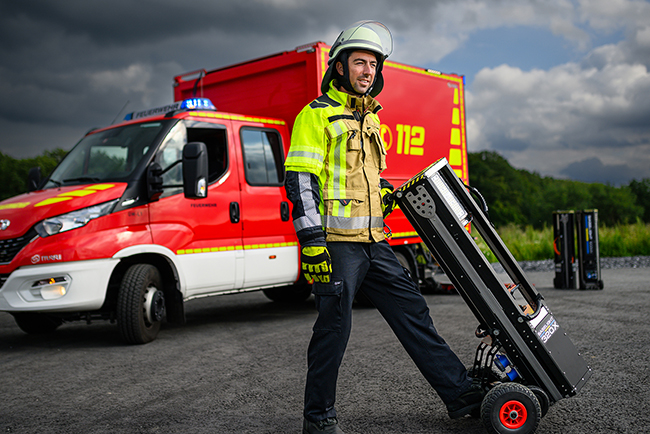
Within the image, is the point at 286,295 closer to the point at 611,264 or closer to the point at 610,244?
the point at 611,264

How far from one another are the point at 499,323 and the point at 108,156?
4.59 meters

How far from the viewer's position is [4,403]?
4074 mm

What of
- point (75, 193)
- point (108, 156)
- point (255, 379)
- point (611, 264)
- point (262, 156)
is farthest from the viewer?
point (611, 264)

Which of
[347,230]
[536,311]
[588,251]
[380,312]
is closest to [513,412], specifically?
[536,311]

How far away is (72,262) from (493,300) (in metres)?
3.82

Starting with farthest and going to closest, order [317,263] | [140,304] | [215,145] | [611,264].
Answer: [611,264] < [215,145] < [140,304] < [317,263]

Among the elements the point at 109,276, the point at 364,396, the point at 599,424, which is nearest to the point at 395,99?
the point at 109,276

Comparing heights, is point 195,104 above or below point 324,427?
above

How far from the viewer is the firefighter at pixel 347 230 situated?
3014 millimetres

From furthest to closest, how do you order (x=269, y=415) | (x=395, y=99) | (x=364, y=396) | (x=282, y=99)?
1. (x=395, y=99)
2. (x=282, y=99)
3. (x=364, y=396)
4. (x=269, y=415)

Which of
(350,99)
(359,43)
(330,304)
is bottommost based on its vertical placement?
(330,304)

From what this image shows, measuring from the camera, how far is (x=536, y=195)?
6619 cm

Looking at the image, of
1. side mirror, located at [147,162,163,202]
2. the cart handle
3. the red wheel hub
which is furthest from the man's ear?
side mirror, located at [147,162,163,202]

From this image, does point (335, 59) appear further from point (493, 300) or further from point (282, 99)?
point (282, 99)
